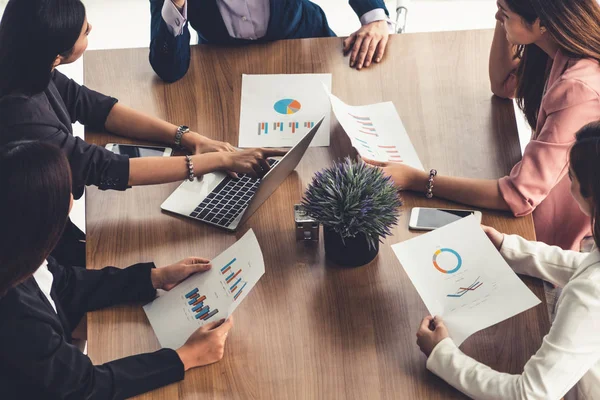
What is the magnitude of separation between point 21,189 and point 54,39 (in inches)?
19.9

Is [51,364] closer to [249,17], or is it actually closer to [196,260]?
[196,260]

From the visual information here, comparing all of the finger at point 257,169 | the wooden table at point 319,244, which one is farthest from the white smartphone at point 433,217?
the finger at point 257,169

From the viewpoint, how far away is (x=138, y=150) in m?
1.80

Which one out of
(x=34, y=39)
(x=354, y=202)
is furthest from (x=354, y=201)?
(x=34, y=39)

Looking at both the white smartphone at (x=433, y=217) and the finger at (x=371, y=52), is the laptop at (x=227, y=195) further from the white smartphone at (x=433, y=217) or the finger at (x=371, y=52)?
the finger at (x=371, y=52)

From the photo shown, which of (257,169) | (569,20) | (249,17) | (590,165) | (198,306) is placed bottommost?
(198,306)

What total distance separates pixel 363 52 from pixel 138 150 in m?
0.67

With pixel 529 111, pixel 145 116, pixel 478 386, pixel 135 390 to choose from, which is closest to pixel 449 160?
pixel 529 111

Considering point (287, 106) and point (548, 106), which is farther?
point (287, 106)

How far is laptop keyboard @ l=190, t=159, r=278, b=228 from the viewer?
162 centimetres

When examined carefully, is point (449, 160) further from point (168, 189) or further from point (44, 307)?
point (44, 307)

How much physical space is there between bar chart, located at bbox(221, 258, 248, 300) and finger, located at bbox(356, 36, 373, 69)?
Answer: 80 centimetres

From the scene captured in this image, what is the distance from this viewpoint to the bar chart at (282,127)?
1.81 meters

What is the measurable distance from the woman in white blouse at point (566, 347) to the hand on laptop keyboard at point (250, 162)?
545 millimetres
